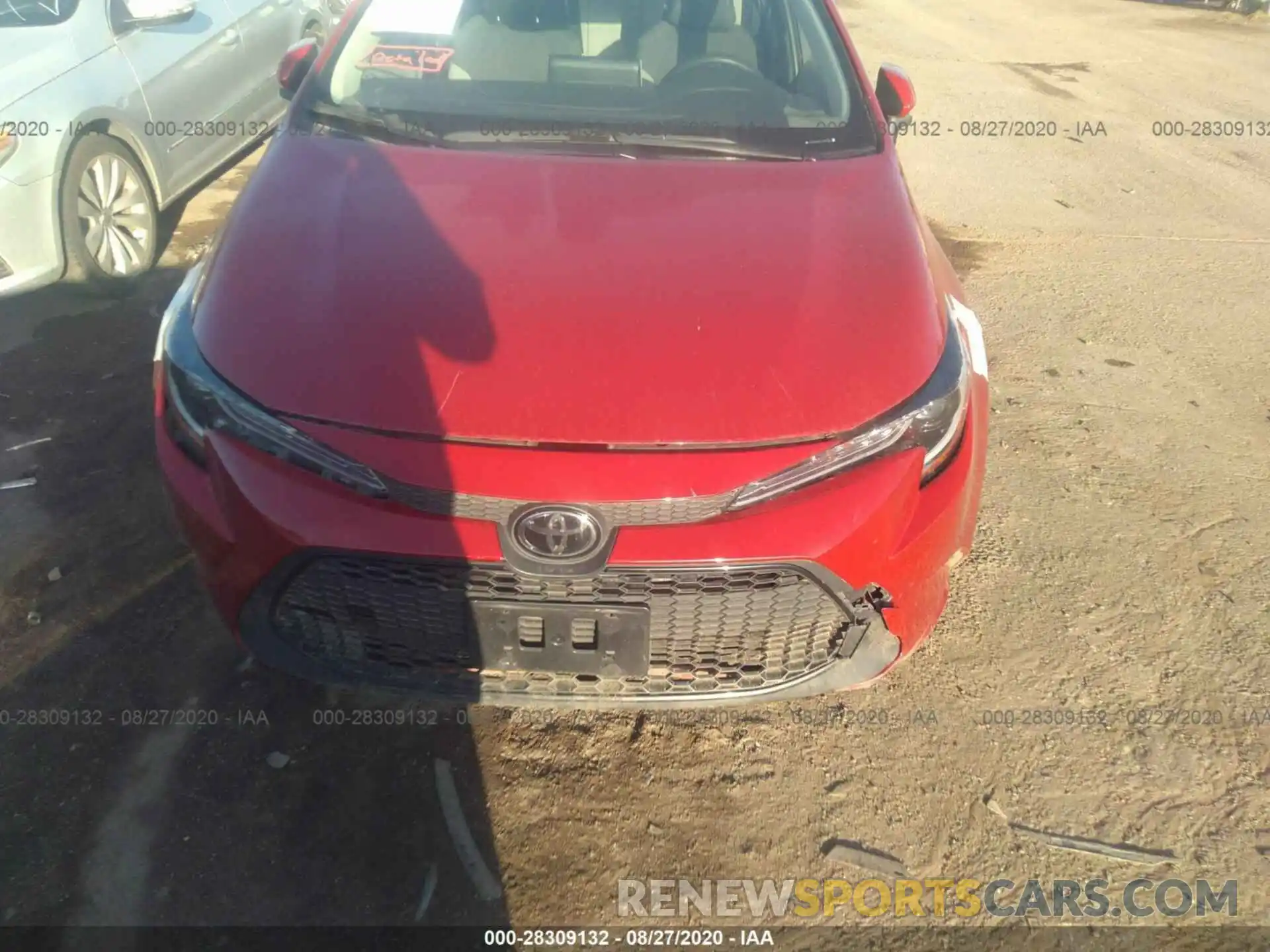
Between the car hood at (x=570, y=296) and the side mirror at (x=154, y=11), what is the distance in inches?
90.7

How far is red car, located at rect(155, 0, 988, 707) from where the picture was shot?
Answer: 1.77m

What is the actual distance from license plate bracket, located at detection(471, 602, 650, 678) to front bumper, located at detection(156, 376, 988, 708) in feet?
0.10

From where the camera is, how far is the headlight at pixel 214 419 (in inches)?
70.7

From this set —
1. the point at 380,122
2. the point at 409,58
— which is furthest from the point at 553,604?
the point at 409,58

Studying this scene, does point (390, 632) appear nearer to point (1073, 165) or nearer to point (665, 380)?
point (665, 380)

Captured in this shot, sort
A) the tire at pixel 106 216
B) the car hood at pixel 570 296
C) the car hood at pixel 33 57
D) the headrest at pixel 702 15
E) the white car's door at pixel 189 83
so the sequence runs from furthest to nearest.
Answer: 1. the white car's door at pixel 189 83
2. the tire at pixel 106 216
3. the car hood at pixel 33 57
4. the headrest at pixel 702 15
5. the car hood at pixel 570 296

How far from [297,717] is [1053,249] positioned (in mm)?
4443

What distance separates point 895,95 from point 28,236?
131 inches

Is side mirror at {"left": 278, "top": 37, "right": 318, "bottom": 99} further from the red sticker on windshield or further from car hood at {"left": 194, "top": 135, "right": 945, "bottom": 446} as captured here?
car hood at {"left": 194, "top": 135, "right": 945, "bottom": 446}

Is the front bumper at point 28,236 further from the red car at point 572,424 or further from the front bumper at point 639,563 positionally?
the front bumper at point 639,563

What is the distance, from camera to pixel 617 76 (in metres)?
2.83

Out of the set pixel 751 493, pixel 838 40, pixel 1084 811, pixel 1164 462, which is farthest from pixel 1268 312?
pixel 751 493

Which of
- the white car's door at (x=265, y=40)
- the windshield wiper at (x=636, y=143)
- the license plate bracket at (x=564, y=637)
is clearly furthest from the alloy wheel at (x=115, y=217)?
the license plate bracket at (x=564, y=637)

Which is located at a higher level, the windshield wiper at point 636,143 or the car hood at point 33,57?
the car hood at point 33,57
